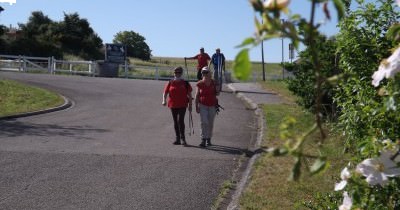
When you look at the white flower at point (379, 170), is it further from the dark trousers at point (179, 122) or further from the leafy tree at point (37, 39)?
the leafy tree at point (37, 39)

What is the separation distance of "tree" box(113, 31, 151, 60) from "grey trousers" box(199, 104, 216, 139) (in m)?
68.6

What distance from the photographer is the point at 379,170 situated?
1.96m

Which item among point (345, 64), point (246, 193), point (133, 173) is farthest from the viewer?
point (133, 173)

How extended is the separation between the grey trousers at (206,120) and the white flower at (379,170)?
9.50 m

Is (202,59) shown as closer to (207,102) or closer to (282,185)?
(207,102)

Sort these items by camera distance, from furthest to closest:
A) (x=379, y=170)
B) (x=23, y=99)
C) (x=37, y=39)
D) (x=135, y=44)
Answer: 1. (x=135, y=44)
2. (x=37, y=39)
3. (x=23, y=99)
4. (x=379, y=170)

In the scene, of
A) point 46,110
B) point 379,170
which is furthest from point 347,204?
point 46,110

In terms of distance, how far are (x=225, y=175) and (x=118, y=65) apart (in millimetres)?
29271

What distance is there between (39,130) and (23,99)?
231 inches

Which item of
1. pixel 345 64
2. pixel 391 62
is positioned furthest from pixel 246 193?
pixel 391 62

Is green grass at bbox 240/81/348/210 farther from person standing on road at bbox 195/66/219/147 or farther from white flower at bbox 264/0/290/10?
white flower at bbox 264/0/290/10

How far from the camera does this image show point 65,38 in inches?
2478

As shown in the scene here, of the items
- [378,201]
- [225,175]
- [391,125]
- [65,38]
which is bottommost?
[225,175]

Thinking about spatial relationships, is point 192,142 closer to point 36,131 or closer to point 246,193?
point 36,131
